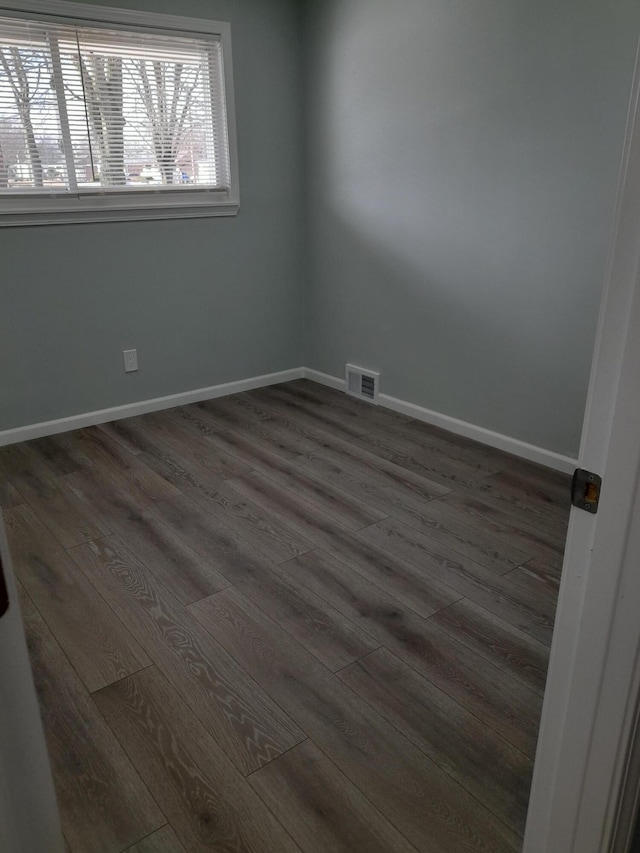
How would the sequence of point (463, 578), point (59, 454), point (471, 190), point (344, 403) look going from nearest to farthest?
1. point (463, 578)
2. point (471, 190)
3. point (59, 454)
4. point (344, 403)

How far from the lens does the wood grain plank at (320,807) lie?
4.50ft

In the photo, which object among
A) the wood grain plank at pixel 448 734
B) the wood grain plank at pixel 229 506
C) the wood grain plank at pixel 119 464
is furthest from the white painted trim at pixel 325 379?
the wood grain plank at pixel 448 734

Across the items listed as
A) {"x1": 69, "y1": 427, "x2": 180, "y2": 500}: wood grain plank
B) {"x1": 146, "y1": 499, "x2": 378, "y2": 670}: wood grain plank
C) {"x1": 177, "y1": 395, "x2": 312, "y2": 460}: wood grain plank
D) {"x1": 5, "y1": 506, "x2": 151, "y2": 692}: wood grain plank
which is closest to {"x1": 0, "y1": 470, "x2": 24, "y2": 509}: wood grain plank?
{"x1": 5, "y1": 506, "x2": 151, "y2": 692}: wood grain plank

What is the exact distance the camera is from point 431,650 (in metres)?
1.94

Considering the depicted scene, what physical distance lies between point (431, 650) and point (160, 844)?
0.89 metres

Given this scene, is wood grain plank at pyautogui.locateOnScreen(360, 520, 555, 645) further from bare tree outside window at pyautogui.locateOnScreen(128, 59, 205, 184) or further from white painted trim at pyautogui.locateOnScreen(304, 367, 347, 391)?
bare tree outside window at pyautogui.locateOnScreen(128, 59, 205, 184)

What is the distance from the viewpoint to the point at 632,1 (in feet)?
7.89

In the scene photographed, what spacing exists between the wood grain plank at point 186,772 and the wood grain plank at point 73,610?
0.09 meters

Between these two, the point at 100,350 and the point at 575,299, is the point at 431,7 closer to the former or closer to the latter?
the point at 575,299

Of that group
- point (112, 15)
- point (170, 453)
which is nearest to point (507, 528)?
point (170, 453)

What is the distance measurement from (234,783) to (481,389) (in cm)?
233

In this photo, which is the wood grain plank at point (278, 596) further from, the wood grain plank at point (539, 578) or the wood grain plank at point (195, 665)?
the wood grain plank at point (539, 578)

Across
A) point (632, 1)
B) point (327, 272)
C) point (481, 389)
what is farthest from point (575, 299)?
point (327, 272)

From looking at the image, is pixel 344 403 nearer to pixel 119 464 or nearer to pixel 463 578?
pixel 119 464
